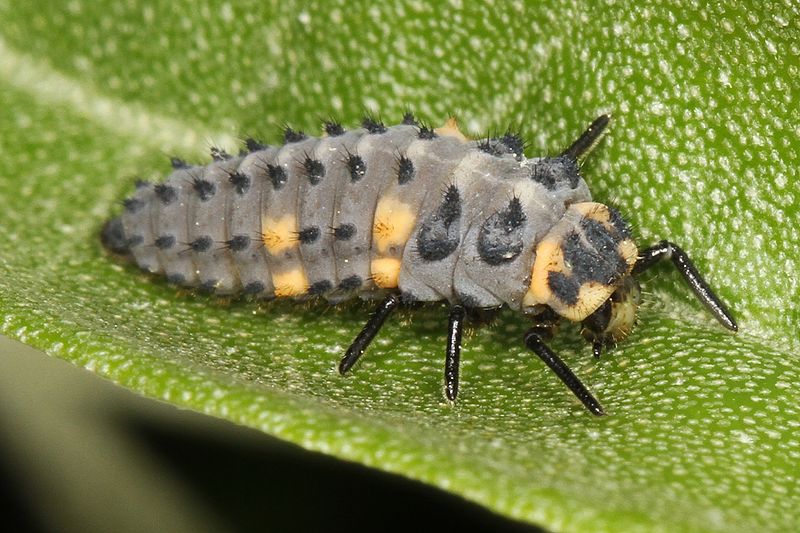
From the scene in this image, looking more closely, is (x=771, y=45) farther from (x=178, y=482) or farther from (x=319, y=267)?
(x=178, y=482)

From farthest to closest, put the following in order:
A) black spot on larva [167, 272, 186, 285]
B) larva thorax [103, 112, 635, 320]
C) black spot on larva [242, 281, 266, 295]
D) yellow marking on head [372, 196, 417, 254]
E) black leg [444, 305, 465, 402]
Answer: black spot on larva [167, 272, 186, 285]
black spot on larva [242, 281, 266, 295]
yellow marking on head [372, 196, 417, 254]
larva thorax [103, 112, 635, 320]
black leg [444, 305, 465, 402]

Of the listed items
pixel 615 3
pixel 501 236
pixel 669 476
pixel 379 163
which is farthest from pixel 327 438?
pixel 615 3

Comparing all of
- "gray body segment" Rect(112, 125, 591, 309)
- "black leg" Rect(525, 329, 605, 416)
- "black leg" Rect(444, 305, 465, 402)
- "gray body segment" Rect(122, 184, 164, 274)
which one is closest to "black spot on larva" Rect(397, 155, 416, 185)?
"gray body segment" Rect(112, 125, 591, 309)

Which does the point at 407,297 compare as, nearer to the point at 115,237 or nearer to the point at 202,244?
the point at 202,244

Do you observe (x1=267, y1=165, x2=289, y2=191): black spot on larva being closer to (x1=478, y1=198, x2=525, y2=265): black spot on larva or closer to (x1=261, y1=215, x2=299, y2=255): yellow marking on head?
(x1=261, y1=215, x2=299, y2=255): yellow marking on head

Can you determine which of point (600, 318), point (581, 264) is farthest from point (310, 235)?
point (600, 318)

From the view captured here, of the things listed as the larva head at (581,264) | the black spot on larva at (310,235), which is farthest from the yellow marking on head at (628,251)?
the black spot on larva at (310,235)
